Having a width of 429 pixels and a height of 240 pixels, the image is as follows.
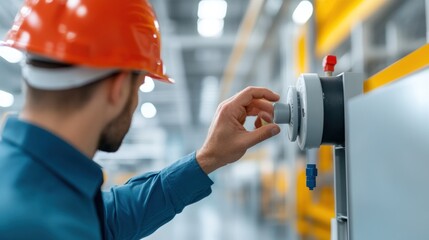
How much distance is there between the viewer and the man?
79 cm

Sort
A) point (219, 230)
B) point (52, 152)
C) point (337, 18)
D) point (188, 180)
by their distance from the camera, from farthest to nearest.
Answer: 1. point (219, 230)
2. point (337, 18)
3. point (188, 180)
4. point (52, 152)

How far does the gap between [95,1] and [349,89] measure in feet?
1.99

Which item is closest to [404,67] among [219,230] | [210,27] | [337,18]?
[337,18]

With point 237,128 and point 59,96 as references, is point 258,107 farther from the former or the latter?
point 59,96

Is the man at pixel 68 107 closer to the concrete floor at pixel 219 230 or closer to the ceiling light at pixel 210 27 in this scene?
the concrete floor at pixel 219 230

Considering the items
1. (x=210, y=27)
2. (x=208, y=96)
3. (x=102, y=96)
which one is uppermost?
(x=208, y=96)

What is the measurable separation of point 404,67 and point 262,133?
494 mm

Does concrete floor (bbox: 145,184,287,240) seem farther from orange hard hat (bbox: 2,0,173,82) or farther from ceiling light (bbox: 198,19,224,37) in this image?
orange hard hat (bbox: 2,0,173,82)

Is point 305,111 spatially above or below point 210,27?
below

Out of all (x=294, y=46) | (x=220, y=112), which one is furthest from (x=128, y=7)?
(x=294, y=46)

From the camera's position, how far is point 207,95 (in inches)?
545

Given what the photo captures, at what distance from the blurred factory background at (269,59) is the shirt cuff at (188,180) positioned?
0.99 ft

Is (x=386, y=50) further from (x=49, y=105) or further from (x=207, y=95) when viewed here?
(x=207, y=95)

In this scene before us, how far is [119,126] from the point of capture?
1006mm
